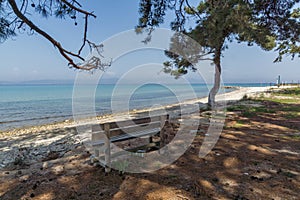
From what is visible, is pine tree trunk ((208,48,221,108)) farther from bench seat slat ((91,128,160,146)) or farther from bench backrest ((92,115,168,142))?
bench seat slat ((91,128,160,146))

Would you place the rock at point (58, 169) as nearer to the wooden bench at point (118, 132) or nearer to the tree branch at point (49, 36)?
the wooden bench at point (118, 132)

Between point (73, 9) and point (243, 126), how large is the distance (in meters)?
5.98

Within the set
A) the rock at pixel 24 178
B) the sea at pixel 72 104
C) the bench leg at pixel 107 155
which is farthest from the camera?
the sea at pixel 72 104

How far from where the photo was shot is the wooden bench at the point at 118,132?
2.89m

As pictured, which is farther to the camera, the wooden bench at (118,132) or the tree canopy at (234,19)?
the tree canopy at (234,19)

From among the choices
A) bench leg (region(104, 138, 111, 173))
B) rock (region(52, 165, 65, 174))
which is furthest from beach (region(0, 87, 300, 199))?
bench leg (region(104, 138, 111, 173))

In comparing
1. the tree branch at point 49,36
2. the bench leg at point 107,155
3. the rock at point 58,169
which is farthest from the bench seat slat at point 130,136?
the tree branch at point 49,36

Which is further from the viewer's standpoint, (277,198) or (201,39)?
(201,39)

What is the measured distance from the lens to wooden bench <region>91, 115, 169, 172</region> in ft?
9.47

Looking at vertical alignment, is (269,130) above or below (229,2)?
below

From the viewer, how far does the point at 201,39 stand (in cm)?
817

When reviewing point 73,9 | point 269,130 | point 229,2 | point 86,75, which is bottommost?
point 269,130

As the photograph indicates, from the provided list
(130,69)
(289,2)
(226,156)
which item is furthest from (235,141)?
(289,2)

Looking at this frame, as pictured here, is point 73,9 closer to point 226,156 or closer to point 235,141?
point 226,156
